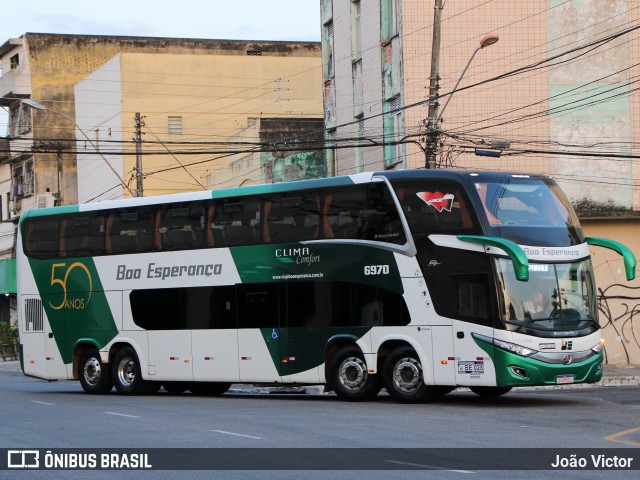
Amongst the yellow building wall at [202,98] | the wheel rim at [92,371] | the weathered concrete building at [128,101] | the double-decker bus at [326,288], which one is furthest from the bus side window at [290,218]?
the yellow building wall at [202,98]

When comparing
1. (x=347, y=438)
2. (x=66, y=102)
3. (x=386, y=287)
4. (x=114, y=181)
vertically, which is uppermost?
(x=66, y=102)

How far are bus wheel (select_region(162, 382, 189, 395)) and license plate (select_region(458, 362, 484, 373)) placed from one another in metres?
8.65

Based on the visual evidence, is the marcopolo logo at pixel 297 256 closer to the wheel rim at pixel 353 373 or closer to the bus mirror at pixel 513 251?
the wheel rim at pixel 353 373

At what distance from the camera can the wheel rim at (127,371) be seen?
83.4 ft

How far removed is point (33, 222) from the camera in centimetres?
2712

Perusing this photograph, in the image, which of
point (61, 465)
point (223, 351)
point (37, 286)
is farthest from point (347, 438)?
point (37, 286)

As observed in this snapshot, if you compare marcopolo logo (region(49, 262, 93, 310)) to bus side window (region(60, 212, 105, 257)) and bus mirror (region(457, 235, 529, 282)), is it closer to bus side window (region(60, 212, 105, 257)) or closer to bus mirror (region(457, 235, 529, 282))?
bus side window (region(60, 212, 105, 257))

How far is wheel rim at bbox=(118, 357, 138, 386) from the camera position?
2542 cm

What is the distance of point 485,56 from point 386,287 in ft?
47.7

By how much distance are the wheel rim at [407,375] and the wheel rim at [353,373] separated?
75 cm

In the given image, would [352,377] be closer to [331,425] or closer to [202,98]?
[331,425]

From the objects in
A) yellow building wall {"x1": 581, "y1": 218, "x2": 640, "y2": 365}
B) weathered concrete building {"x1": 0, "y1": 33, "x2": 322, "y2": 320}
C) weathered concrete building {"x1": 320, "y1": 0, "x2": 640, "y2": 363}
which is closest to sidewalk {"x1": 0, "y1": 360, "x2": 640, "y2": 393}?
yellow building wall {"x1": 581, "y1": 218, "x2": 640, "y2": 365}

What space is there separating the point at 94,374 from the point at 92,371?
103 millimetres

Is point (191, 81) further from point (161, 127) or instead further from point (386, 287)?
point (386, 287)
